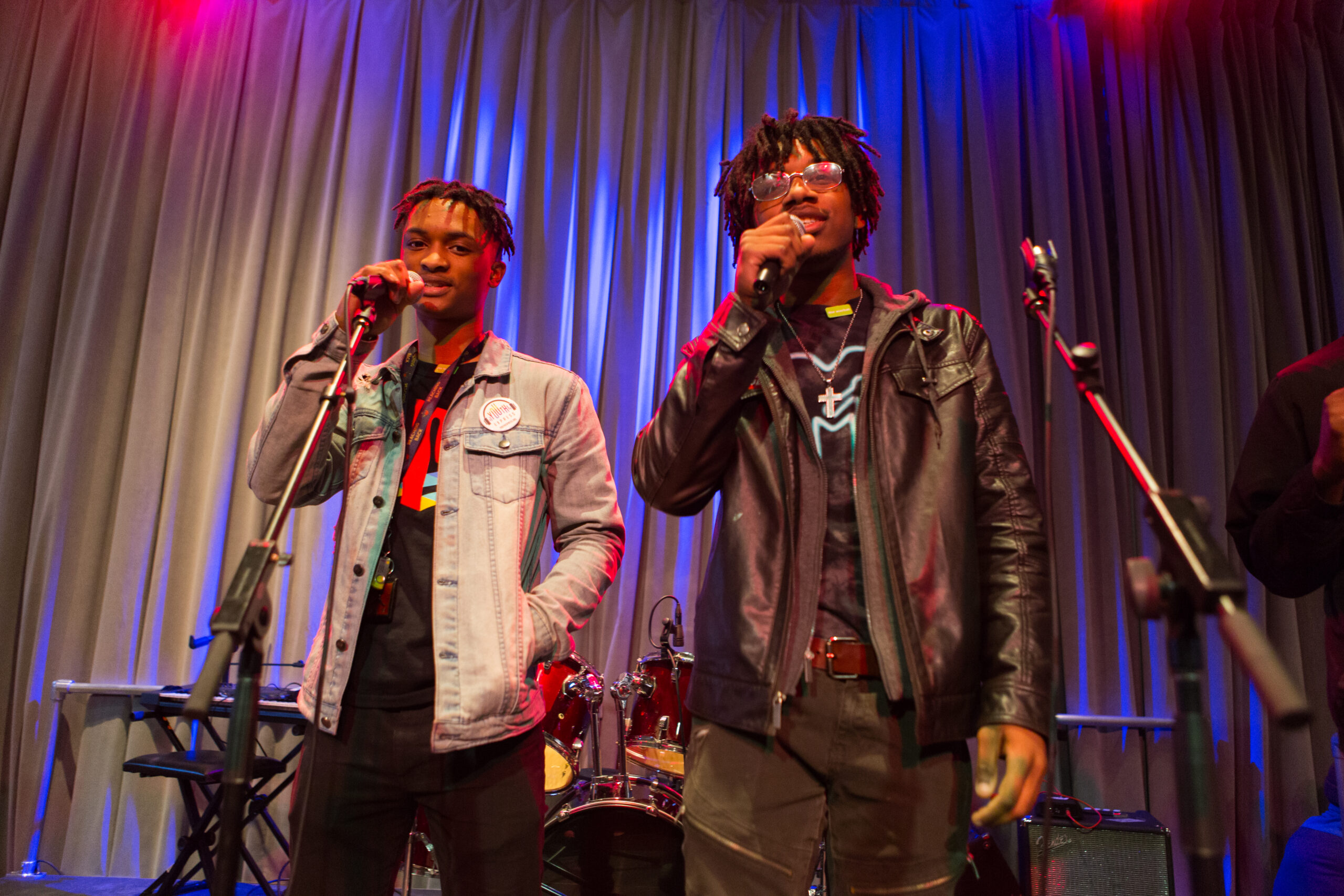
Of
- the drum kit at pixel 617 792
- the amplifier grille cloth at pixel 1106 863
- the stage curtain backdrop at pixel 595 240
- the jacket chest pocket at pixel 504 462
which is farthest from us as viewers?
the stage curtain backdrop at pixel 595 240

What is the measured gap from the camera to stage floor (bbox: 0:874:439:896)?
3.78 metres

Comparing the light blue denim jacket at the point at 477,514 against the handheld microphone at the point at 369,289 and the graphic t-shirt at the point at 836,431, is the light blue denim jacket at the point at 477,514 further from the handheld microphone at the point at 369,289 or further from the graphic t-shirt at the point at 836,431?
the graphic t-shirt at the point at 836,431

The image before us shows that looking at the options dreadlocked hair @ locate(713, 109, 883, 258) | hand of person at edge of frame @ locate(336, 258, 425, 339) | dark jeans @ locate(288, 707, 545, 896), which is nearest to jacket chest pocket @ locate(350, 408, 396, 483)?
hand of person at edge of frame @ locate(336, 258, 425, 339)

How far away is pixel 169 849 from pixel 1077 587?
4.47 m

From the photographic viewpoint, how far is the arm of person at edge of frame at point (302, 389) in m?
1.90

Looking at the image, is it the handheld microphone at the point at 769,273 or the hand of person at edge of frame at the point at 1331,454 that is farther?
the hand of person at edge of frame at the point at 1331,454

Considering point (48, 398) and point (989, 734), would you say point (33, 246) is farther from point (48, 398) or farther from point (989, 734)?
point (989, 734)

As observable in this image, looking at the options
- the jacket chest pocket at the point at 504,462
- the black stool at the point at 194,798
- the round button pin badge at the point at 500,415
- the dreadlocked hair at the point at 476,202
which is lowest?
the black stool at the point at 194,798

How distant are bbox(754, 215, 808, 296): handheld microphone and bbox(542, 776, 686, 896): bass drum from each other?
2.24m

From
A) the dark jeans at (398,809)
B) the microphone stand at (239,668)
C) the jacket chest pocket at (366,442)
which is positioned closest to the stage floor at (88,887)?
the dark jeans at (398,809)

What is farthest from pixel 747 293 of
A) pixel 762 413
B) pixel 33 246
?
pixel 33 246

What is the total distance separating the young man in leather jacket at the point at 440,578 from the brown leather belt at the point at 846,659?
726mm

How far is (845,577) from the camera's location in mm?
1520

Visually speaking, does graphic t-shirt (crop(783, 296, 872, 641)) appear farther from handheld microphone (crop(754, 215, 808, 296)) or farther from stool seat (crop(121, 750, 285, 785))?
stool seat (crop(121, 750, 285, 785))
